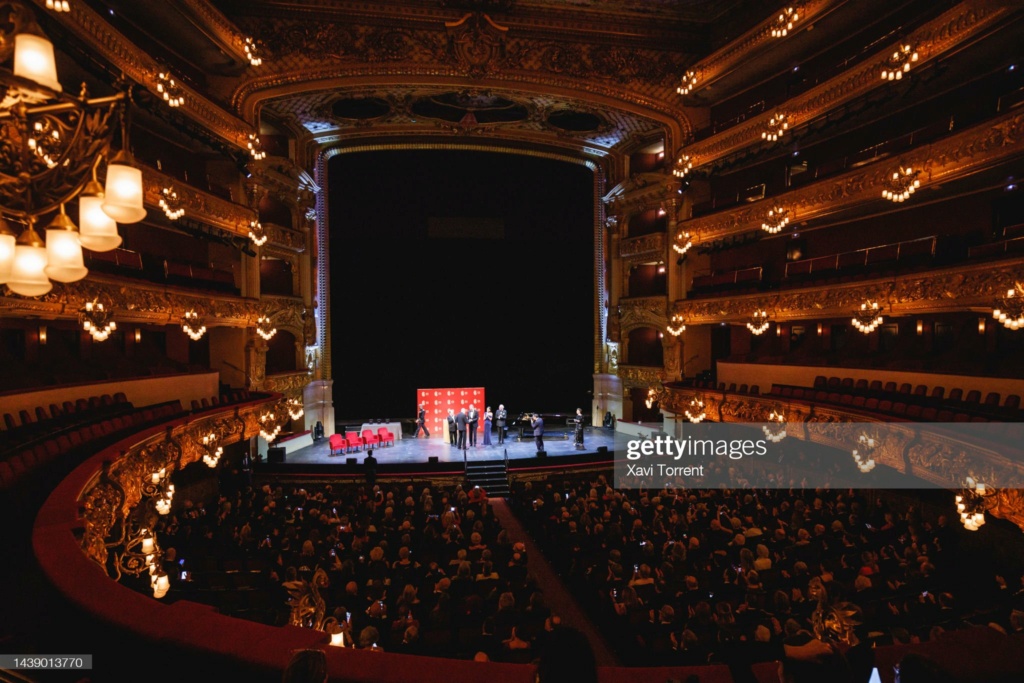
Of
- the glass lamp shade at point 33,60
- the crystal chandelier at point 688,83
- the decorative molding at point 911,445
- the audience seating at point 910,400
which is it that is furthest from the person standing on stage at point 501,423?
the glass lamp shade at point 33,60

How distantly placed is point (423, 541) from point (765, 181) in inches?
735

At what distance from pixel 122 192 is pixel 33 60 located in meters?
0.89

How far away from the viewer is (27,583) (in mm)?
4141

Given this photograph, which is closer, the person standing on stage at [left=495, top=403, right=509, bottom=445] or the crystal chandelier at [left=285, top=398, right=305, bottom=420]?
the crystal chandelier at [left=285, top=398, right=305, bottom=420]

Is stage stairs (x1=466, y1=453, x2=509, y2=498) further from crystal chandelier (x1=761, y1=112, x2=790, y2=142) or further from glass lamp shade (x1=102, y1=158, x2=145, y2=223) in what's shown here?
glass lamp shade (x1=102, y1=158, x2=145, y2=223)

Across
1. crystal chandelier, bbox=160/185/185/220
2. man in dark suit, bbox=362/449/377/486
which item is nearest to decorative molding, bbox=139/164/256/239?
crystal chandelier, bbox=160/185/185/220

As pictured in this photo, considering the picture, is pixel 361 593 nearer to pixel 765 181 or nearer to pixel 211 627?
pixel 211 627

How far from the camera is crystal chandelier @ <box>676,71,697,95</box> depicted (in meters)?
20.4

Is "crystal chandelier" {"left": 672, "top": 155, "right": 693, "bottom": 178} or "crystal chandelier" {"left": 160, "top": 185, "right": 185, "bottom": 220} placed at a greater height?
"crystal chandelier" {"left": 672, "top": 155, "right": 693, "bottom": 178}

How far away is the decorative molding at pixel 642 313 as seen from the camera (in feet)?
77.8

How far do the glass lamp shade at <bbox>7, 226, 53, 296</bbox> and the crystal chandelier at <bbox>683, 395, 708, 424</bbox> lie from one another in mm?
17752

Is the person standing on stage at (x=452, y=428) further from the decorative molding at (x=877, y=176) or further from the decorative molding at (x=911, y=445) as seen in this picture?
the decorative molding at (x=877, y=176)

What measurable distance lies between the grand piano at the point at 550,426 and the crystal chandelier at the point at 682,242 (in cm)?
877

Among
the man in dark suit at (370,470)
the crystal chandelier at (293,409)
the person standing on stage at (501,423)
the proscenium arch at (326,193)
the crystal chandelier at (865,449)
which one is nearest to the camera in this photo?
the crystal chandelier at (865,449)
